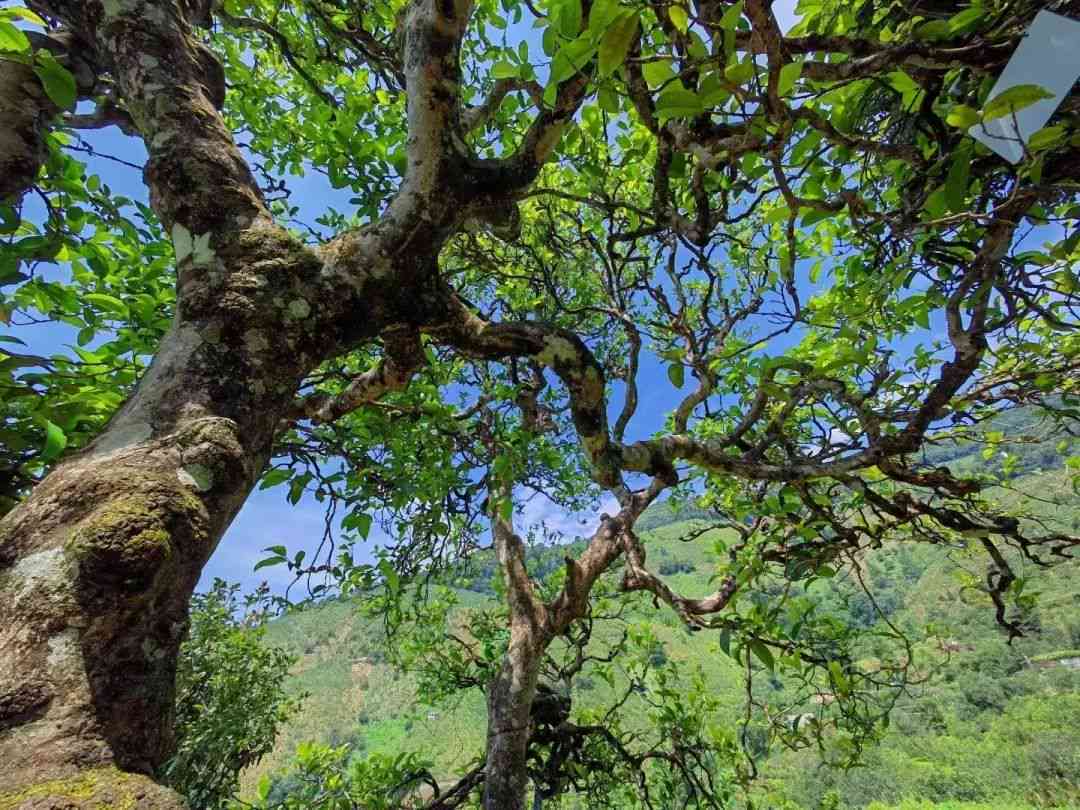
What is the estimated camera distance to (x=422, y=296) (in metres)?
1.90

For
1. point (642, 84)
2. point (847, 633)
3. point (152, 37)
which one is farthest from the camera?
point (847, 633)

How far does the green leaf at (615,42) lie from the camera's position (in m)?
0.95

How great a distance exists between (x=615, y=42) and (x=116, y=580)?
1.42m

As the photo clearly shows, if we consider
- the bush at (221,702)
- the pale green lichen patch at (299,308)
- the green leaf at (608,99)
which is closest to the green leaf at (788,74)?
the green leaf at (608,99)

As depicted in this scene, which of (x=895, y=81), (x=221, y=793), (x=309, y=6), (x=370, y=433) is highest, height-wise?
(x=309, y=6)

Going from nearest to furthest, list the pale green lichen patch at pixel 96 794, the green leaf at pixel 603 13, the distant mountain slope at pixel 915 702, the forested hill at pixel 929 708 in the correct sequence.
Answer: the pale green lichen patch at pixel 96 794 → the green leaf at pixel 603 13 → the forested hill at pixel 929 708 → the distant mountain slope at pixel 915 702

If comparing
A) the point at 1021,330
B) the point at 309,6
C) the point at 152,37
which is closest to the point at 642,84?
the point at 152,37

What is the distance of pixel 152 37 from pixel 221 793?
7.78m

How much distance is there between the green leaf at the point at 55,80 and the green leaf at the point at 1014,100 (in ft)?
8.22

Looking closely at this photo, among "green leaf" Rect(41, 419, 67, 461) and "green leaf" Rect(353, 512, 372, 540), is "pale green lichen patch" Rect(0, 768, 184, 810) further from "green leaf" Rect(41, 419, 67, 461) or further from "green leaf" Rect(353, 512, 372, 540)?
"green leaf" Rect(353, 512, 372, 540)

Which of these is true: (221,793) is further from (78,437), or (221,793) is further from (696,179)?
(696,179)

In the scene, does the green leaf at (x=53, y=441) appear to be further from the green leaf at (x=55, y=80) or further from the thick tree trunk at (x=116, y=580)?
the green leaf at (x=55, y=80)

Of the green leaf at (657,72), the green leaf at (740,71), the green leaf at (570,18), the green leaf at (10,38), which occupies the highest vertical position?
the green leaf at (570,18)

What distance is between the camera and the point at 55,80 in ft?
5.00
